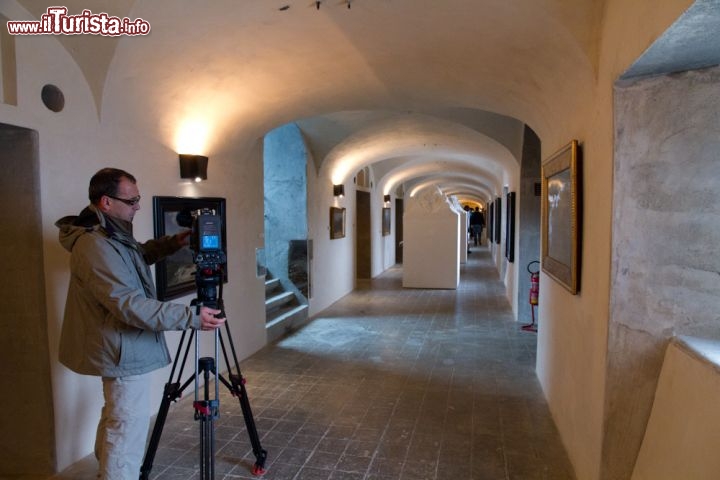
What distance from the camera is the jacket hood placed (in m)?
2.13

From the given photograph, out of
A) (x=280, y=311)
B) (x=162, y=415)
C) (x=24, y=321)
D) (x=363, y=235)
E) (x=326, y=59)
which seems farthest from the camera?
(x=363, y=235)

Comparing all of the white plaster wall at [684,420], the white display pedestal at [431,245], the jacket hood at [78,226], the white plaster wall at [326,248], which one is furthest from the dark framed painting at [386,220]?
the white plaster wall at [684,420]

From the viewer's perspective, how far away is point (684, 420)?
1725 millimetres

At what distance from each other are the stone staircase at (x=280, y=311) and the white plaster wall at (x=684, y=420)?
4.47 metres

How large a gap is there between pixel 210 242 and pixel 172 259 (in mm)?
1739

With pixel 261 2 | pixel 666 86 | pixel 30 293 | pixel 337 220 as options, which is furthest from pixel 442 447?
→ pixel 337 220

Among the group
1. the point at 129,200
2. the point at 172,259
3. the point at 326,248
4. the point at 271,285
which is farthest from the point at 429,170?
the point at 129,200

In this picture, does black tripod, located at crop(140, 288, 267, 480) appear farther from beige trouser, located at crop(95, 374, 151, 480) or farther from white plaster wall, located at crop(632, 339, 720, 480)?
white plaster wall, located at crop(632, 339, 720, 480)

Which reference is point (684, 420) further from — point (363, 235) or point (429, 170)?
point (429, 170)

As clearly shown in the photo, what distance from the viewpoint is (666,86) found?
1961 mm

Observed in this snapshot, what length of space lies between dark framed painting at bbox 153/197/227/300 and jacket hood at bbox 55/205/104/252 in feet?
4.08

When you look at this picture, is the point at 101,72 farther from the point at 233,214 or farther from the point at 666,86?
the point at 666,86

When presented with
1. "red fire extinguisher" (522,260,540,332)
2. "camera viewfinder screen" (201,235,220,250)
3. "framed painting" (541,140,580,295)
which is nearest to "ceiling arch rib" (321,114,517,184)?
"red fire extinguisher" (522,260,540,332)

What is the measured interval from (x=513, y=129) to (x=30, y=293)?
5473 mm
